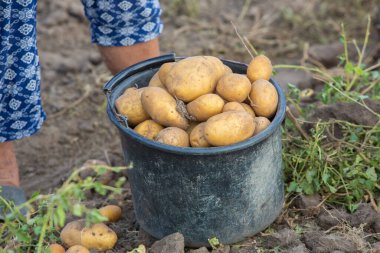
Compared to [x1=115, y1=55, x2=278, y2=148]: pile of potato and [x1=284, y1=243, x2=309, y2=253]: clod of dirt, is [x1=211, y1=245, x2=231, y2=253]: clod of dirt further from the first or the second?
[x1=115, y1=55, x2=278, y2=148]: pile of potato

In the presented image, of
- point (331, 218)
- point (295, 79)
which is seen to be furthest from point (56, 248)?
point (295, 79)

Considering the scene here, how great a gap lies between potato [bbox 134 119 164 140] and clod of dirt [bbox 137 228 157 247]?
0.42m

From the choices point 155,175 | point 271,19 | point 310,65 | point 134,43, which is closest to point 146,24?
point 134,43

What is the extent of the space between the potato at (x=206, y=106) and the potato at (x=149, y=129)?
0.13 metres

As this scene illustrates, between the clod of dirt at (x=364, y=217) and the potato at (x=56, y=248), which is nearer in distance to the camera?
the potato at (x=56, y=248)

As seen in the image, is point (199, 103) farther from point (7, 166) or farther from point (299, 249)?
point (7, 166)

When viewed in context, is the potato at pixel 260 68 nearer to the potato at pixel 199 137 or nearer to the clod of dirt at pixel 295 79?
the potato at pixel 199 137

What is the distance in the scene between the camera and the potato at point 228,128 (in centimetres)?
202

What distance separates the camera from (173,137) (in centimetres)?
206

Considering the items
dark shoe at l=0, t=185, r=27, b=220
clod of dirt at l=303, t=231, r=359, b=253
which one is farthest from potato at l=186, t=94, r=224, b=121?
dark shoe at l=0, t=185, r=27, b=220

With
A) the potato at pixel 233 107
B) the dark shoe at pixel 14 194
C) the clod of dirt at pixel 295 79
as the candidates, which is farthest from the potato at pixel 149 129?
the clod of dirt at pixel 295 79

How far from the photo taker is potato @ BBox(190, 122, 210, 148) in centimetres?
207

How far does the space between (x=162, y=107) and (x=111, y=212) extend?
56cm

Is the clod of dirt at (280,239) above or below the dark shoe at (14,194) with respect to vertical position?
above
